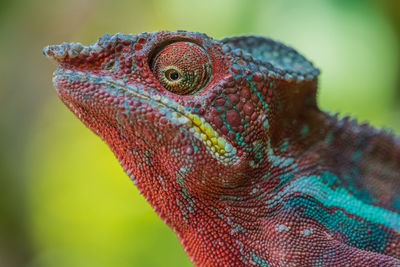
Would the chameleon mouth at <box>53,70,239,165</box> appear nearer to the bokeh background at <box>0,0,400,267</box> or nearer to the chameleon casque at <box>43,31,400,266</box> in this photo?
the chameleon casque at <box>43,31,400,266</box>

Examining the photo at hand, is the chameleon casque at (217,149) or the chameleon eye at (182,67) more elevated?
the chameleon eye at (182,67)

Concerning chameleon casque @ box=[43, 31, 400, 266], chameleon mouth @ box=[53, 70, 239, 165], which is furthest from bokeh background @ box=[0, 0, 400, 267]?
chameleon mouth @ box=[53, 70, 239, 165]

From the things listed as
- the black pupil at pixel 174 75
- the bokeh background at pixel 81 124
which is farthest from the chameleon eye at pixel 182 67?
the bokeh background at pixel 81 124

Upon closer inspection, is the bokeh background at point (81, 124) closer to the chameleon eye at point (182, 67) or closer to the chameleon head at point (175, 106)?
the chameleon head at point (175, 106)

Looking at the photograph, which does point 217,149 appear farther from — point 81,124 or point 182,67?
point 81,124

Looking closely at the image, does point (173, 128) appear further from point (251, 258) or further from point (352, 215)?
point (352, 215)

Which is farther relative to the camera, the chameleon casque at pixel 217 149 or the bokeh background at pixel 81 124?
the bokeh background at pixel 81 124

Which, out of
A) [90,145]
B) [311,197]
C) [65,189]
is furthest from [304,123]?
[65,189]
